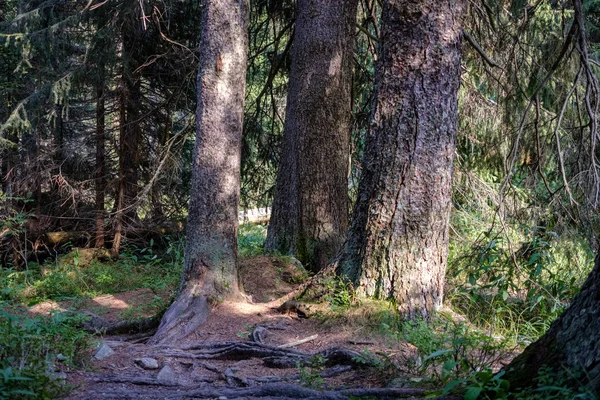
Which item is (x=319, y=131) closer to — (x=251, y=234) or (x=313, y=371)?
(x=313, y=371)

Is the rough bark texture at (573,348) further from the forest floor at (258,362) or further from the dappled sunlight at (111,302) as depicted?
the dappled sunlight at (111,302)

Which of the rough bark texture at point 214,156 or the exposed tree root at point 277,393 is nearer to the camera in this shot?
the exposed tree root at point 277,393

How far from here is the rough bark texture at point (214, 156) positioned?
696 centimetres

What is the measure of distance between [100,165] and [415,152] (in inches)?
325

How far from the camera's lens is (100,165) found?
39.8 feet

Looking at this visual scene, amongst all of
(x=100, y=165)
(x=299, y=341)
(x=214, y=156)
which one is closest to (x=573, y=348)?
(x=299, y=341)

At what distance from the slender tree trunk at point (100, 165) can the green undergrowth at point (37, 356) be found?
23.4 feet

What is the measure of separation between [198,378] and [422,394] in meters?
2.19

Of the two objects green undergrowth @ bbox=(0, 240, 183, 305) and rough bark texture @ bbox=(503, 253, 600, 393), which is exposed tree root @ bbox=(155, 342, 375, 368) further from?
green undergrowth @ bbox=(0, 240, 183, 305)

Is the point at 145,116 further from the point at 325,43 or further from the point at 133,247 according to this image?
the point at 325,43

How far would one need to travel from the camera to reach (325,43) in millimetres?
8766

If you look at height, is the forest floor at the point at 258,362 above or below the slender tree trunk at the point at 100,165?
below

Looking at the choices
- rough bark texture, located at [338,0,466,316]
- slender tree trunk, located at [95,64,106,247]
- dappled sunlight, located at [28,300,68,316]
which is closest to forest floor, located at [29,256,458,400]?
rough bark texture, located at [338,0,466,316]

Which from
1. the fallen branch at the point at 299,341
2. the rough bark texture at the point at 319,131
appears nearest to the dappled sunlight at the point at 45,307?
the rough bark texture at the point at 319,131
